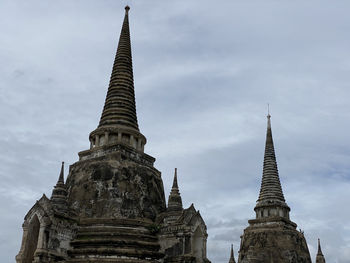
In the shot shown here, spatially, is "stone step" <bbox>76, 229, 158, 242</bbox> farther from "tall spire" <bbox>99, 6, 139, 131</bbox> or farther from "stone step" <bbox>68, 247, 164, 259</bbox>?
"tall spire" <bbox>99, 6, 139, 131</bbox>

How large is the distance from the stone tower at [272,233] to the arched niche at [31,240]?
71.4ft

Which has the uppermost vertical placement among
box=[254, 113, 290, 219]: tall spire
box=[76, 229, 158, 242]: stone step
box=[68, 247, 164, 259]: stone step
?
box=[254, 113, 290, 219]: tall spire

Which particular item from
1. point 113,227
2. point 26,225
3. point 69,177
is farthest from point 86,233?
point 69,177

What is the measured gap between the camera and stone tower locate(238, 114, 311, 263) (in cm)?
4200

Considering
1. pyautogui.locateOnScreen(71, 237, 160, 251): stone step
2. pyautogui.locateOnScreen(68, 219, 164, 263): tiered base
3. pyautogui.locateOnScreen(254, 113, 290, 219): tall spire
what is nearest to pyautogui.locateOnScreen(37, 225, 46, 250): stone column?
pyautogui.locateOnScreen(68, 219, 164, 263): tiered base

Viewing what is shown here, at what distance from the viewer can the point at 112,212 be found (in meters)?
28.5

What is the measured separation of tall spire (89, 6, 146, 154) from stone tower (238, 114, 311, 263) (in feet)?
54.8

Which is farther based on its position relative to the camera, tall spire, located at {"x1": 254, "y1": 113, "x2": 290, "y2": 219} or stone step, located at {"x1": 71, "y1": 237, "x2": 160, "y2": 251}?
tall spire, located at {"x1": 254, "y1": 113, "x2": 290, "y2": 219}

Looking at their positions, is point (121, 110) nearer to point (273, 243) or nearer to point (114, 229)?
point (114, 229)

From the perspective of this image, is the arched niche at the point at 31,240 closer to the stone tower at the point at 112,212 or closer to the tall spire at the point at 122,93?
the stone tower at the point at 112,212

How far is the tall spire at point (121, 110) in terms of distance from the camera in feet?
106

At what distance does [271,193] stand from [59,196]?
2360cm

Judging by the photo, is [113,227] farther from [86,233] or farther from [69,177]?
[69,177]

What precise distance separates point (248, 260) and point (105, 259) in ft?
65.4
